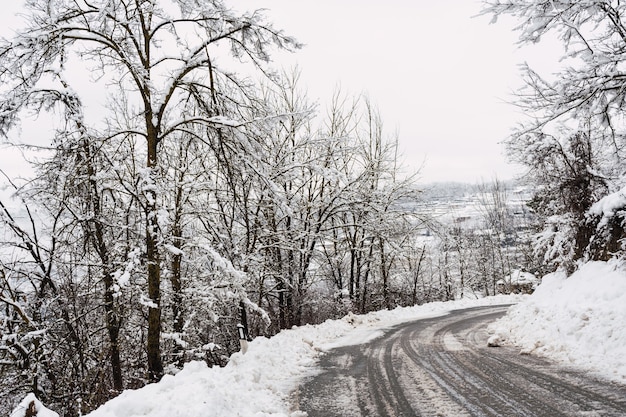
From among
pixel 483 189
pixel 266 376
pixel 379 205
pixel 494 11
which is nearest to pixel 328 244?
pixel 379 205

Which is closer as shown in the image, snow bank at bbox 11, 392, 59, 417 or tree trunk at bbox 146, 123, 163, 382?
snow bank at bbox 11, 392, 59, 417

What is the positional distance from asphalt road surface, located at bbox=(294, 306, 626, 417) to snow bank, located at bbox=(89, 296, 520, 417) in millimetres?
490

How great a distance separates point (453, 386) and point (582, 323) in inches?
139

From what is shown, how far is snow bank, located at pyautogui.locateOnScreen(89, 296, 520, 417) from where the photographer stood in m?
4.95

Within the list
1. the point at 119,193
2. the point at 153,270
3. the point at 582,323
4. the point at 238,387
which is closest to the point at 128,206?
the point at 119,193

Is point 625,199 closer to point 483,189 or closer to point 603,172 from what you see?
point 603,172

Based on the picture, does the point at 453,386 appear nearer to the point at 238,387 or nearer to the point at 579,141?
the point at 238,387

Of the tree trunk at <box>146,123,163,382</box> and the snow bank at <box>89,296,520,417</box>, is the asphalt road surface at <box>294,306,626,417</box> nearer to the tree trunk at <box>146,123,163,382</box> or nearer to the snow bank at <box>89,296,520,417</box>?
the snow bank at <box>89,296,520,417</box>

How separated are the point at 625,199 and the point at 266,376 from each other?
8884 mm

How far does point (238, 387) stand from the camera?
638 cm

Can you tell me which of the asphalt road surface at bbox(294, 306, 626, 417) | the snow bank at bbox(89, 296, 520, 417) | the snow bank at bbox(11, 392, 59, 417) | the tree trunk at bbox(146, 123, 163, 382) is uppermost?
the tree trunk at bbox(146, 123, 163, 382)

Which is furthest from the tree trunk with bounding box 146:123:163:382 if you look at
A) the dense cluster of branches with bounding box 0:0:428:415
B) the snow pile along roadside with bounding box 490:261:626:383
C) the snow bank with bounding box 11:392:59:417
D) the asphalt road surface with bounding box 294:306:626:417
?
the snow pile along roadside with bounding box 490:261:626:383

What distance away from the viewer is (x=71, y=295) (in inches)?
426

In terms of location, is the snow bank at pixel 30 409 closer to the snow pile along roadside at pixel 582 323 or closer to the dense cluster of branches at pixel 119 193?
the dense cluster of branches at pixel 119 193
